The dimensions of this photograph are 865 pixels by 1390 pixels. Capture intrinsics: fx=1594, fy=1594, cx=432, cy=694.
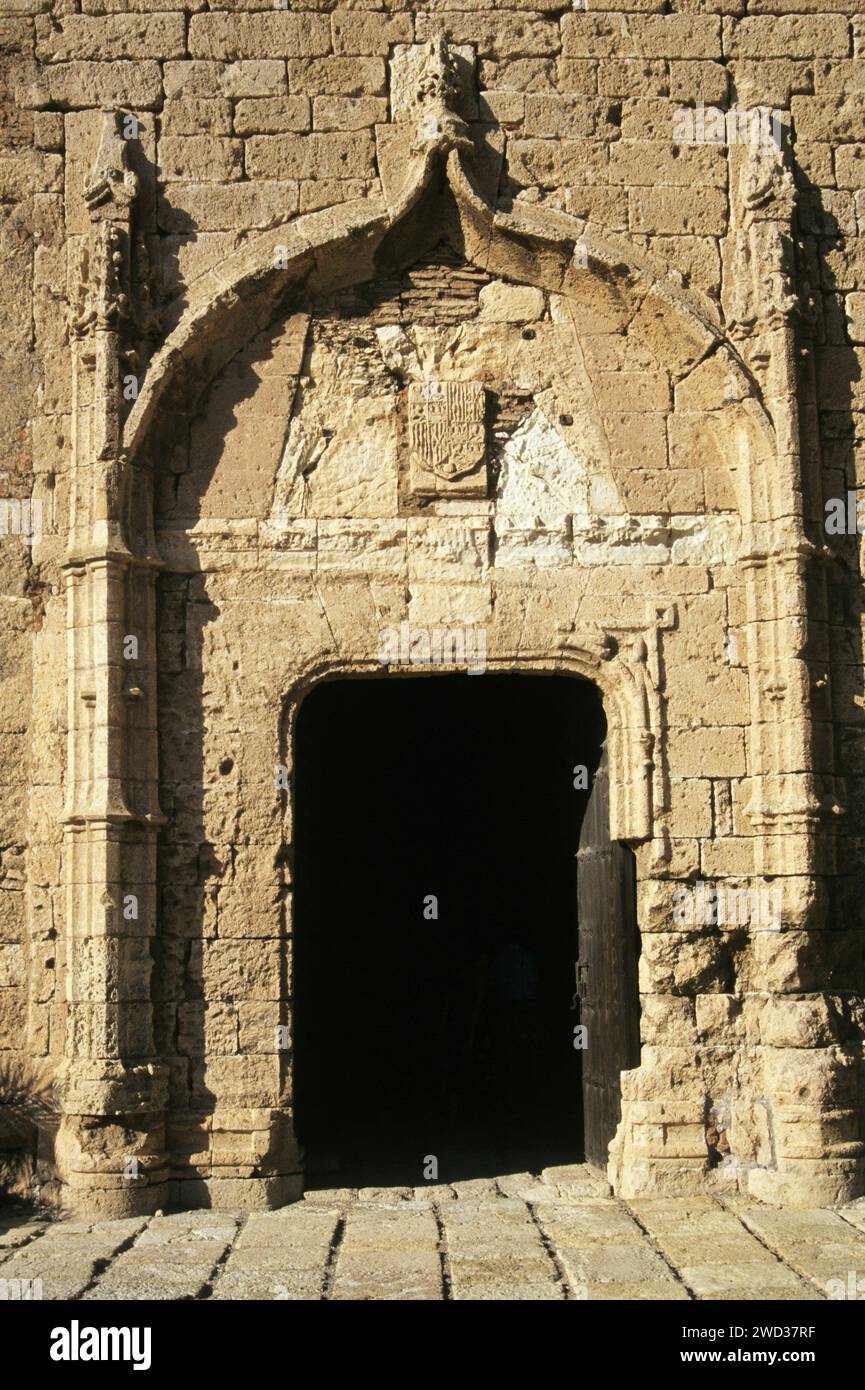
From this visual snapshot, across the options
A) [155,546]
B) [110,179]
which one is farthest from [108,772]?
[110,179]

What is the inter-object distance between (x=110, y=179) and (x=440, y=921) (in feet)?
20.5

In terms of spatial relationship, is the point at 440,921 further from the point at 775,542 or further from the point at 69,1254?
the point at 69,1254

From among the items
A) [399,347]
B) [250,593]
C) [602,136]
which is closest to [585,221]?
[602,136]

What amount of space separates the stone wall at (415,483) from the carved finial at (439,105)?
0.03 meters

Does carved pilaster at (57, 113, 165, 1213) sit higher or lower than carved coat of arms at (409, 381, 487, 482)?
lower

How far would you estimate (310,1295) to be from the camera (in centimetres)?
572

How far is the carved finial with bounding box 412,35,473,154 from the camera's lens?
304 inches

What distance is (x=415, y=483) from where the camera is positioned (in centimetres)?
783

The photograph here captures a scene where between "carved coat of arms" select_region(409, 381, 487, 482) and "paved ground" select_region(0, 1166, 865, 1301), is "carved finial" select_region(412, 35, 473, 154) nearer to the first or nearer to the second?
"carved coat of arms" select_region(409, 381, 487, 482)

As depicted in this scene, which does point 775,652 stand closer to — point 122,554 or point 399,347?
point 399,347

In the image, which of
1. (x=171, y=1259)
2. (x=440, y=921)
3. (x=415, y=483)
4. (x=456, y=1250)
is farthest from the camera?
(x=440, y=921)

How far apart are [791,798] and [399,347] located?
2.94 metres

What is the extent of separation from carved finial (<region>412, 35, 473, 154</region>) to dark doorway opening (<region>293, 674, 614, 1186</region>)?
2797mm

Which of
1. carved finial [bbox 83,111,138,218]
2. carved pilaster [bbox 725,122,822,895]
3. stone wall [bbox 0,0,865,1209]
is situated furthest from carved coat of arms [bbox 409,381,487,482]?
carved finial [bbox 83,111,138,218]
